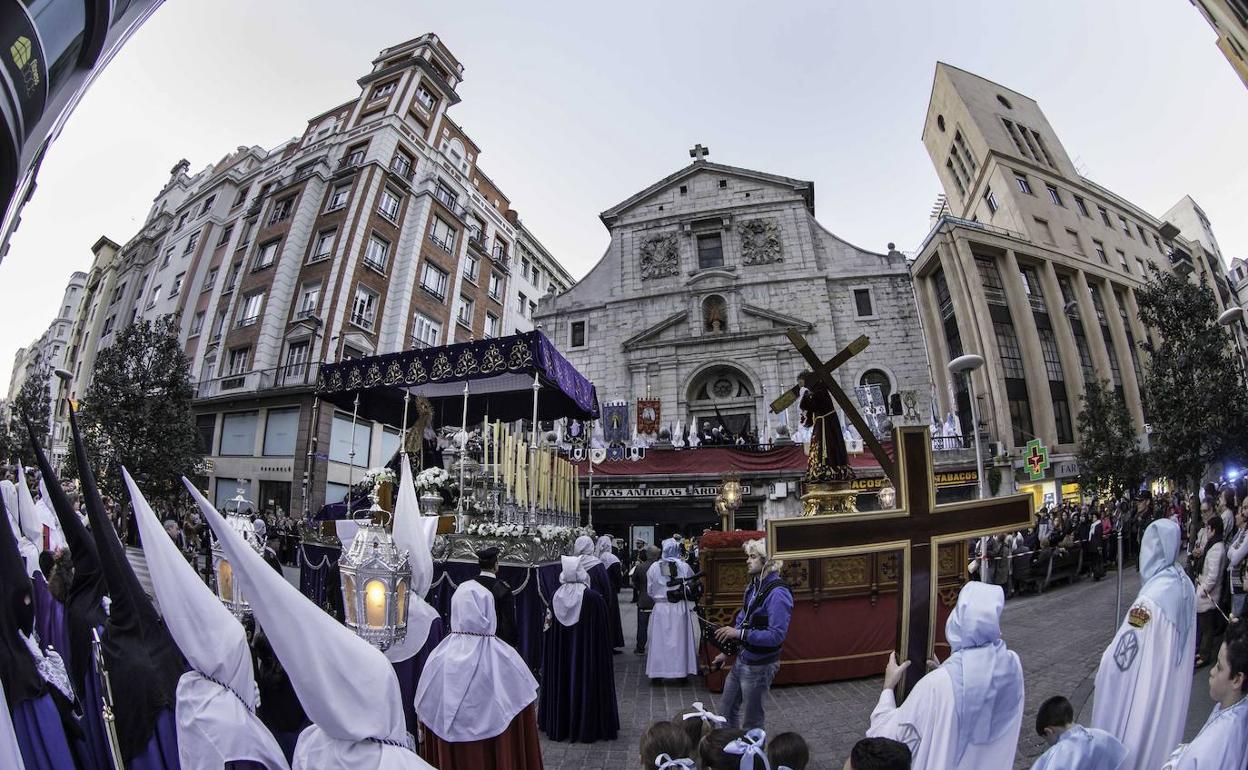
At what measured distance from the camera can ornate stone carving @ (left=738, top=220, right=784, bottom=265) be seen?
82.4 ft

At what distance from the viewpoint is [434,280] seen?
2734 centimetres

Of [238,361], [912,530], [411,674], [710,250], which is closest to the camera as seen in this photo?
[912,530]

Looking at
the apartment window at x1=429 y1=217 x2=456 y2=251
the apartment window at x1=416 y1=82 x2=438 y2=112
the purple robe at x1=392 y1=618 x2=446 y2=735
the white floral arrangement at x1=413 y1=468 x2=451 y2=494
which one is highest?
the apartment window at x1=416 y1=82 x2=438 y2=112

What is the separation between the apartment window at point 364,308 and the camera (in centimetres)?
2353

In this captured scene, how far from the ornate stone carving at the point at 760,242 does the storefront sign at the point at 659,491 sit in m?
12.0

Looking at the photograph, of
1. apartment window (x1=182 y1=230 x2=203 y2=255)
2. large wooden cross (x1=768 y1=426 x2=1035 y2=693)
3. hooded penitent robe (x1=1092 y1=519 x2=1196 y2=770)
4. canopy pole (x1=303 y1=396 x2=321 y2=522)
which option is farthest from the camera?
canopy pole (x1=303 y1=396 x2=321 y2=522)

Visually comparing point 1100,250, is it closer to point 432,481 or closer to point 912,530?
point 912,530

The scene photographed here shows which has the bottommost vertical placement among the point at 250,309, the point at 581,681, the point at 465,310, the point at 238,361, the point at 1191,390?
the point at 581,681

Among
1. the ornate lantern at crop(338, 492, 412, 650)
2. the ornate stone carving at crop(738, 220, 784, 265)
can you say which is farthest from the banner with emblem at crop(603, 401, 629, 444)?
the ornate lantern at crop(338, 492, 412, 650)

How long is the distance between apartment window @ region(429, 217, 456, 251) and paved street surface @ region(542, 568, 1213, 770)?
2486 cm

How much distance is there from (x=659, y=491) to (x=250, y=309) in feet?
57.9

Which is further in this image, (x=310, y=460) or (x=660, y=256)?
(x=660, y=256)

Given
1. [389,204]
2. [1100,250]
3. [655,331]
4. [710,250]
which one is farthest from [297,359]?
[1100,250]

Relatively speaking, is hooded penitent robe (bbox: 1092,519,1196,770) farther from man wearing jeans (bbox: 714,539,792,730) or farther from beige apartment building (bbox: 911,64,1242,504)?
beige apartment building (bbox: 911,64,1242,504)
